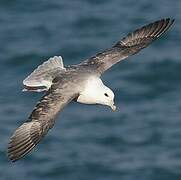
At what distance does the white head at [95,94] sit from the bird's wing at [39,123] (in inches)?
8.3

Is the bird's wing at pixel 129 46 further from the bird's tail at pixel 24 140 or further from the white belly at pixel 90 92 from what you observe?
the bird's tail at pixel 24 140

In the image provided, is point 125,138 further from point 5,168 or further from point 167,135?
point 5,168

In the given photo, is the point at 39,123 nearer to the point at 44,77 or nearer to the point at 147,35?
A: the point at 44,77

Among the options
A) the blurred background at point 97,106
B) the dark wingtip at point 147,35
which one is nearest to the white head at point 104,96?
the dark wingtip at point 147,35

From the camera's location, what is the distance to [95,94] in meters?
11.0

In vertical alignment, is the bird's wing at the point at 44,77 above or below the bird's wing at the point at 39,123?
above

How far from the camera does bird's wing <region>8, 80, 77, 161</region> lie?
1030cm

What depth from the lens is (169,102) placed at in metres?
19.8

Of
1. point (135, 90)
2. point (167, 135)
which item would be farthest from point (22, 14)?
point (167, 135)

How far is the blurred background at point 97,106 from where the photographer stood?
18469 mm

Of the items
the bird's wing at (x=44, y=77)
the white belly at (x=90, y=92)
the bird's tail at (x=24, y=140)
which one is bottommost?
the bird's tail at (x=24, y=140)

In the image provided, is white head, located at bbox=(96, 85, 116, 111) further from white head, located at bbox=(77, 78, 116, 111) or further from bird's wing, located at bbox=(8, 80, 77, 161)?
bird's wing, located at bbox=(8, 80, 77, 161)

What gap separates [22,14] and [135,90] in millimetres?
4343

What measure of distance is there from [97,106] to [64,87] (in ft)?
28.1
